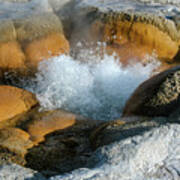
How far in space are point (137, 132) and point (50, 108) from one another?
154cm

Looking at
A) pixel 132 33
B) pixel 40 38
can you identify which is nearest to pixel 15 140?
pixel 40 38

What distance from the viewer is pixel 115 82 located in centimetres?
416

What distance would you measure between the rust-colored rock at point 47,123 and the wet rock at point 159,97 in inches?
23.6

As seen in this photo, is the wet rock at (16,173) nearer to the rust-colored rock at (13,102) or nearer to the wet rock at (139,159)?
the wet rock at (139,159)

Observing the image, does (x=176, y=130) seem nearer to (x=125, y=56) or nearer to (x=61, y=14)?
(x=125, y=56)

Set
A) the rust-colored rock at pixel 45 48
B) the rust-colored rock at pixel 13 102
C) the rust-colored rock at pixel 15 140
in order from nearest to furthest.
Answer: the rust-colored rock at pixel 15 140 → the rust-colored rock at pixel 13 102 → the rust-colored rock at pixel 45 48

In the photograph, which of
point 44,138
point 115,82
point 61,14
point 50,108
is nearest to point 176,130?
point 44,138

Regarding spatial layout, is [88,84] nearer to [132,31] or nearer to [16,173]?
[132,31]

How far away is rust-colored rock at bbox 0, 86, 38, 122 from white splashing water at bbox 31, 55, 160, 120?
0.52 ft

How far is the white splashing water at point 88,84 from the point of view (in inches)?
141

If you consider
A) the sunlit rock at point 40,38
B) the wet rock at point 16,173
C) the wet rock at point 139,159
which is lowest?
the wet rock at point 16,173

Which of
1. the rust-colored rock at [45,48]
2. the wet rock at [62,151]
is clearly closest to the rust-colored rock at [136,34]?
the rust-colored rock at [45,48]

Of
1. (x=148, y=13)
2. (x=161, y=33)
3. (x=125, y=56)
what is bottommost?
(x=125, y=56)

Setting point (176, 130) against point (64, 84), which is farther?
point (64, 84)
